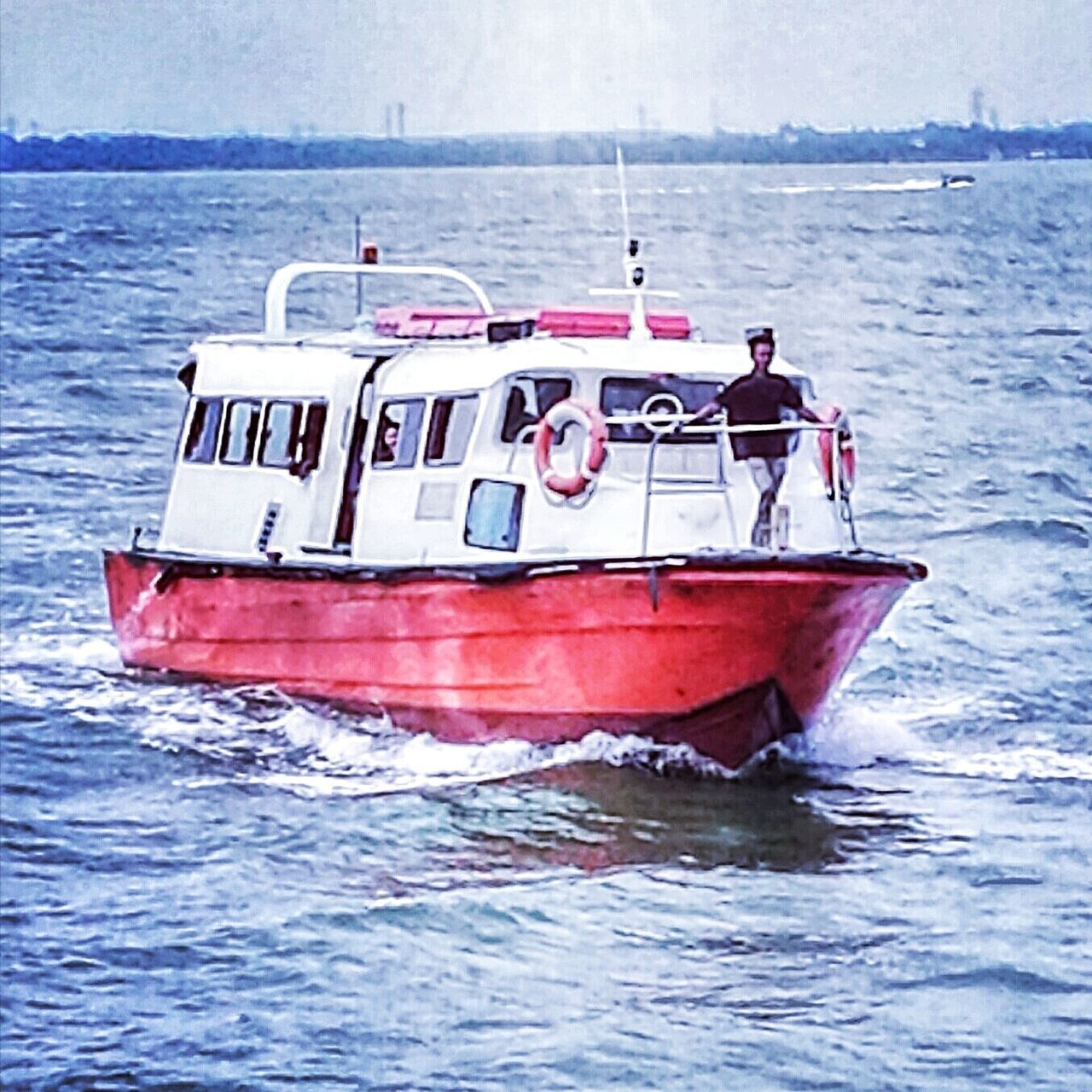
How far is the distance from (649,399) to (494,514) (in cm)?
38

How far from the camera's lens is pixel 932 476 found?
4566 mm

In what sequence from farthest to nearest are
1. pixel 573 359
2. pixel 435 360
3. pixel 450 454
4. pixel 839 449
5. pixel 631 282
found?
pixel 435 360
pixel 450 454
pixel 573 359
pixel 631 282
pixel 839 449

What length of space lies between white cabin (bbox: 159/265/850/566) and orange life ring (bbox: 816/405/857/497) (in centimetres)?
4

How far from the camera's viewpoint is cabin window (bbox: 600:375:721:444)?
504 centimetres

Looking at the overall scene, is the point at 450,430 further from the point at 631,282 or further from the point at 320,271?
the point at 631,282

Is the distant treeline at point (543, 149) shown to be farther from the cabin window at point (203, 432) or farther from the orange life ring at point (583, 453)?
the cabin window at point (203, 432)

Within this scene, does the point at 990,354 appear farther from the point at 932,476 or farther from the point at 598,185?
the point at 598,185

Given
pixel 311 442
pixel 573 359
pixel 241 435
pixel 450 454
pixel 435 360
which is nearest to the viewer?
pixel 573 359

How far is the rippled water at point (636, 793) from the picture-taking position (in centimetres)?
406

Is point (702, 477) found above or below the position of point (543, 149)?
below

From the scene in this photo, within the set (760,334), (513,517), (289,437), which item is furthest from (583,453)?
(289,437)

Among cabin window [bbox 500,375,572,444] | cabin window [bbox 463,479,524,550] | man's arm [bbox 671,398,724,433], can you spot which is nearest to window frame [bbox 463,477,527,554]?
cabin window [bbox 463,479,524,550]

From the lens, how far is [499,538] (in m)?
5.04

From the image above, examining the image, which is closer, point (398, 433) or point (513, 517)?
point (513, 517)
